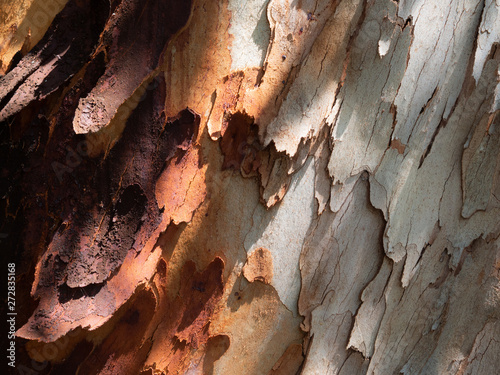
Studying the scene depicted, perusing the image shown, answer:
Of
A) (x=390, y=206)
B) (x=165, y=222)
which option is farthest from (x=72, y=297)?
(x=390, y=206)

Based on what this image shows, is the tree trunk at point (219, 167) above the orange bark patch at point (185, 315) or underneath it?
above

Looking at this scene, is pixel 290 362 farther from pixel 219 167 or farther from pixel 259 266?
pixel 219 167

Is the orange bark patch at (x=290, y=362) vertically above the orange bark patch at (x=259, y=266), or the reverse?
the orange bark patch at (x=259, y=266)

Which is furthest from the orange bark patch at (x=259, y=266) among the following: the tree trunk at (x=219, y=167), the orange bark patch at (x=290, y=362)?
the orange bark patch at (x=290, y=362)

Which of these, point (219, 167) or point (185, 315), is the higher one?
point (219, 167)

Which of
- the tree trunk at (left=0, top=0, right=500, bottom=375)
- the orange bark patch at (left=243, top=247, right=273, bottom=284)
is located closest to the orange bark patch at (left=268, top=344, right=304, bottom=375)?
the tree trunk at (left=0, top=0, right=500, bottom=375)

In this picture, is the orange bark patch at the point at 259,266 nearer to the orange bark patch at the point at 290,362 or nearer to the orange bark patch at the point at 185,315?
the orange bark patch at the point at 185,315

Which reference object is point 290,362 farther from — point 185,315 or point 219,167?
point 219,167

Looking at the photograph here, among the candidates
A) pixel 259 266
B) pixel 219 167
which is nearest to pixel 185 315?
pixel 259 266

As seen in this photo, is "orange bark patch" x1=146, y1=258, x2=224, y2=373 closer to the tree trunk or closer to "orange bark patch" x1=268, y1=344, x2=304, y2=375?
the tree trunk
